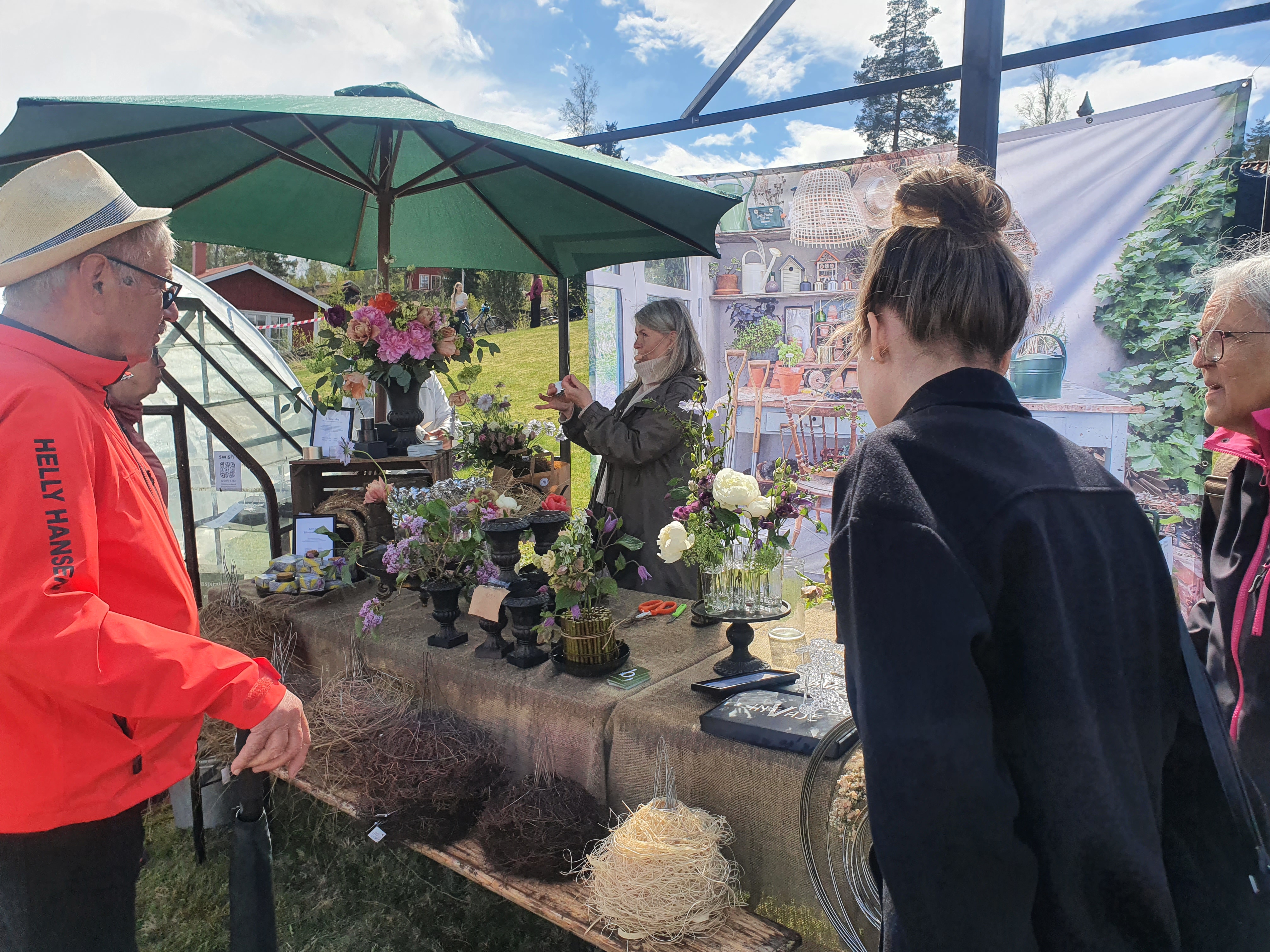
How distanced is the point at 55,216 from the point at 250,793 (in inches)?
43.2

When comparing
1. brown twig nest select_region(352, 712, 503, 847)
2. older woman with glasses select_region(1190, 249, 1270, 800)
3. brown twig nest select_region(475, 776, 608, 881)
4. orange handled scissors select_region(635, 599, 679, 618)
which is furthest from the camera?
orange handled scissors select_region(635, 599, 679, 618)

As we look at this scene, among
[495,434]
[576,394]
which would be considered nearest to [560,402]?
[576,394]

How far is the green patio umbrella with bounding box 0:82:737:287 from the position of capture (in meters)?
2.29

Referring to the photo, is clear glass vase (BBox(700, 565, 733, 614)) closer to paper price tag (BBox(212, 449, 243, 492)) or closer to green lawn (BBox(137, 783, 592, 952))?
green lawn (BBox(137, 783, 592, 952))

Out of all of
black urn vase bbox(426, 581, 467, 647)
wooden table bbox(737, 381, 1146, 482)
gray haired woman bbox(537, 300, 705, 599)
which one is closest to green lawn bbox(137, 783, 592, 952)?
black urn vase bbox(426, 581, 467, 647)

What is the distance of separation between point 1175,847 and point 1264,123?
3.13 m

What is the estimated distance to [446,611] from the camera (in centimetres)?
234

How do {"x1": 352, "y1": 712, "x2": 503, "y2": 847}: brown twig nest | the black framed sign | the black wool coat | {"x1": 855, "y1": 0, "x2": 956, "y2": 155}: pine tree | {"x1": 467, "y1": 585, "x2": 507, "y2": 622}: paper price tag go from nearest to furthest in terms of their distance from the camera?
the black wool coat → {"x1": 352, "y1": 712, "x2": 503, "y2": 847}: brown twig nest → {"x1": 467, "y1": 585, "x2": 507, "y2": 622}: paper price tag → the black framed sign → {"x1": 855, "y1": 0, "x2": 956, "y2": 155}: pine tree

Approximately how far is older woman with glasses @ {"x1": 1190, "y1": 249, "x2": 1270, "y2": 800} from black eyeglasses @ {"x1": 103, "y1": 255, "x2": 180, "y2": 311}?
201cm

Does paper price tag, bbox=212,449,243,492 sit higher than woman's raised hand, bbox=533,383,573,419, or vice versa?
woman's raised hand, bbox=533,383,573,419

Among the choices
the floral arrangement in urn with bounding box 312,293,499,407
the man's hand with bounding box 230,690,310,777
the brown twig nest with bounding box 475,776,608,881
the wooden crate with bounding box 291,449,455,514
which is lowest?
the brown twig nest with bounding box 475,776,608,881

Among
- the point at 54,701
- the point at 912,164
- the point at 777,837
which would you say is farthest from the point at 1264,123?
the point at 54,701

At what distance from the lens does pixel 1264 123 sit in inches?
111

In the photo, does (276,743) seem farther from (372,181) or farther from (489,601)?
(372,181)
